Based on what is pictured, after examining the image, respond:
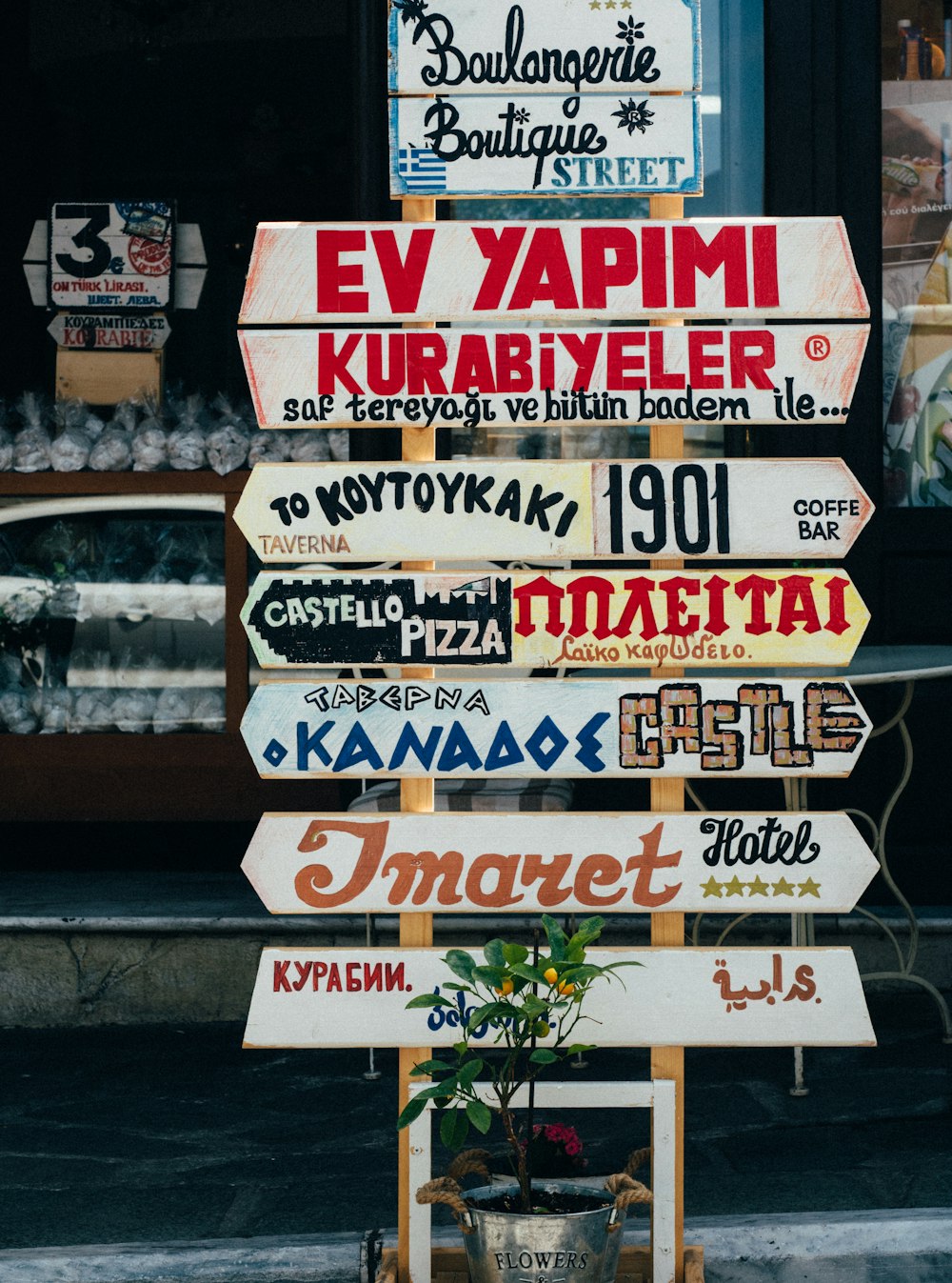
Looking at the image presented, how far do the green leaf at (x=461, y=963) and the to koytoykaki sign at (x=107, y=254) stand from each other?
404cm

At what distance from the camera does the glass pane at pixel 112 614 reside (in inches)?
219

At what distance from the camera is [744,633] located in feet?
9.18

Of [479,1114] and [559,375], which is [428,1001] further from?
[559,375]

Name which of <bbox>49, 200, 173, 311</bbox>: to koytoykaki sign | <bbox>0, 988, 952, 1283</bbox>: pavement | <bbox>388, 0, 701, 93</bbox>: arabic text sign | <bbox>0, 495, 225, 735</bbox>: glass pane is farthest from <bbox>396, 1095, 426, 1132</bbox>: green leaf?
<bbox>49, 200, 173, 311</bbox>: to koytoykaki sign

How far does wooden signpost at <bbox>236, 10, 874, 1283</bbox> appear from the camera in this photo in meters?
2.79

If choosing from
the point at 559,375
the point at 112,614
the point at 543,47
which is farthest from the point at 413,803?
the point at 112,614

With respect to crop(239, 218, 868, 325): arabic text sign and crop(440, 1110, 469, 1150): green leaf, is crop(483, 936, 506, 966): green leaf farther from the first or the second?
crop(239, 218, 868, 325): arabic text sign

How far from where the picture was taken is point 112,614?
18.7 feet

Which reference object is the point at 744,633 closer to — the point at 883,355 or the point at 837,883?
the point at 837,883

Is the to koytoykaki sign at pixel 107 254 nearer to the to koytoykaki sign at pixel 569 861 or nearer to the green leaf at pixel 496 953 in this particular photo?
the to koytoykaki sign at pixel 569 861

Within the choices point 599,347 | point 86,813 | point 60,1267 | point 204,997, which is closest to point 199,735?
A: point 86,813

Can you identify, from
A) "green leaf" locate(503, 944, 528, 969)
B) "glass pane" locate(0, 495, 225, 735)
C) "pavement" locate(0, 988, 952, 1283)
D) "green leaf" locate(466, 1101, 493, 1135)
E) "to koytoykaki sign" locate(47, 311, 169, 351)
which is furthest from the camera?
"to koytoykaki sign" locate(47, 311, 169, 351)

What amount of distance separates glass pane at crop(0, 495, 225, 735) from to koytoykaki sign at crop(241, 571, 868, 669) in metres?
2.76

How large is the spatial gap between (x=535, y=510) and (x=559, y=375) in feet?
0.80
